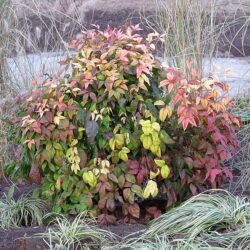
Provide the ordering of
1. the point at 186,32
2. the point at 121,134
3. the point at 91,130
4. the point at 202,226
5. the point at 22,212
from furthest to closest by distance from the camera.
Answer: the point at 186,32, the point at 22,212, the point at 121,134, the point at 91,130, the point at 202,226

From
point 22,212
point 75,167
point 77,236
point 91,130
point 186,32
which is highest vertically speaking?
point 186,32

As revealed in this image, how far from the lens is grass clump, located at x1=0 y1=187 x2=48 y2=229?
532cm

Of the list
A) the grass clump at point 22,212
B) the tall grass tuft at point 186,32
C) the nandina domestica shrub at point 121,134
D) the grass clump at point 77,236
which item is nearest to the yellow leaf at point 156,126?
the nandina domestica shrub at point 121,134

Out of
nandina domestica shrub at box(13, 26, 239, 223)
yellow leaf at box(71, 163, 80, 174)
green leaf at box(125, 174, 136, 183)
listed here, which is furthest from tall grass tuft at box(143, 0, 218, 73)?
yellow leaf at box(71, 163, 80, 174)

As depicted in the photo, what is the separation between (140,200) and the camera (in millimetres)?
5516

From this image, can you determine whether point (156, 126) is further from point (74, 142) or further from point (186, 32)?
point (186, 32)

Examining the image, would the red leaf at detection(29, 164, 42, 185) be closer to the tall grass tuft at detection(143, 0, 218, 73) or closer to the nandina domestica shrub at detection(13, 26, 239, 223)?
the nandina domestica shrub at detection(13, 26, 239, 223)

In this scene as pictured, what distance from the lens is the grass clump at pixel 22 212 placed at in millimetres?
5316

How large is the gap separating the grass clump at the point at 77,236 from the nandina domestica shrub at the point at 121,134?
273 mm

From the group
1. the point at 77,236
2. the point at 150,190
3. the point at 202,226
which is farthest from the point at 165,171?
the point at 77,236

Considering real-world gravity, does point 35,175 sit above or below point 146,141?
below

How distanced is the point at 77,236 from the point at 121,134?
0.83 metres

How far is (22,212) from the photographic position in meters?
5.39

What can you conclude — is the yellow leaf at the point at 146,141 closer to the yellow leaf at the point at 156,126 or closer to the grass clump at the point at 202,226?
the yellow leaf at the point at 156,126
